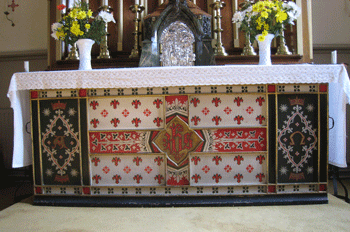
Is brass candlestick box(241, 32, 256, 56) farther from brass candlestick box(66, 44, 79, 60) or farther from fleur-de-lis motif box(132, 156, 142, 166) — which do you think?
brass candlestick box(66, 44, 79, 60)

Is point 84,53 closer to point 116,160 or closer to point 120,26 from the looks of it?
point 120,26

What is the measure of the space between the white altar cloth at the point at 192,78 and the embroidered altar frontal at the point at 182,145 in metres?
0.09

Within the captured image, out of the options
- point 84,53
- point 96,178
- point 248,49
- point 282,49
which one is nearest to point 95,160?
point 96,178

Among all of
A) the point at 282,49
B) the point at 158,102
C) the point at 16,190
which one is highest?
the point at 282,49

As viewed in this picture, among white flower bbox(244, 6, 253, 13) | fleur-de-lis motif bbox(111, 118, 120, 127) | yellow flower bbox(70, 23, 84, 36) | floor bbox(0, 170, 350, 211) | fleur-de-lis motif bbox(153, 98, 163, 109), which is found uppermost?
white flower bbox(244, 6, 253, 13)

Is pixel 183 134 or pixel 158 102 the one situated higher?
pixel 158 102

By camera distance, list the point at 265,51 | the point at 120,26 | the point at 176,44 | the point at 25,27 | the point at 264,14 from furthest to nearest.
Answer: the point at 25,27 < the point at 120,26 < the point at 176,44 < the point at 265,51 < the point at 264,14

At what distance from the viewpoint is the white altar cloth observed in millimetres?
2355

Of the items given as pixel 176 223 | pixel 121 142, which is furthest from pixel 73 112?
pixel 176 223

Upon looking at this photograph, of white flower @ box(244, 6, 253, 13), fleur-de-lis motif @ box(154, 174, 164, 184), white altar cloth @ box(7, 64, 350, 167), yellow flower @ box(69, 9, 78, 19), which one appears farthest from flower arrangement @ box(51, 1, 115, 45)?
fleur-de-lis motif @ box(154, 174, 164, 184)

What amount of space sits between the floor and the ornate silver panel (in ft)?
6.42

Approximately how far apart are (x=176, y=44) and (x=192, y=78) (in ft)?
2.94

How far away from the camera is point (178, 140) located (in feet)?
8.11

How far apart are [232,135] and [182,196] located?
69 cm
